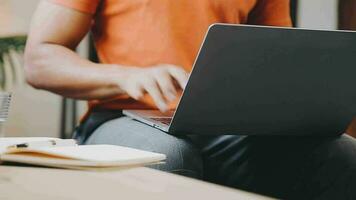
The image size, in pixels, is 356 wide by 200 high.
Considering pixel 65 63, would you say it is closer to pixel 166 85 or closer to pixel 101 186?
pixel 166 85

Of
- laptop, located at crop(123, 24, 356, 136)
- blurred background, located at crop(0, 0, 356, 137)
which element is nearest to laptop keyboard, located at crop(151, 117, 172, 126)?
laptop, located at crop(123, 24, 356, 136)

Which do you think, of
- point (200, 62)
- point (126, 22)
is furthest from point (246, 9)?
point (200, 62)

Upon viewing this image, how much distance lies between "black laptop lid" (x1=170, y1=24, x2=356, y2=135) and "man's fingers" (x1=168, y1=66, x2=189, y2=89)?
0.07m

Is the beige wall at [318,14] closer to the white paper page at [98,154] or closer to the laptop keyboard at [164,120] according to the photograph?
the laptop keyboard at [164,120]

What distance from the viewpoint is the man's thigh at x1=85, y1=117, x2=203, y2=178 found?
833mm

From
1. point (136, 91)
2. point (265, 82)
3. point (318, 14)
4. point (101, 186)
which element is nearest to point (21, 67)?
point (318, 14)

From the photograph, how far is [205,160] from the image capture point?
41.3 inches

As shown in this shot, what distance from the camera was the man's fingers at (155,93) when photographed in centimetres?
87

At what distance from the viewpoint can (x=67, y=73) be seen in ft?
3.51

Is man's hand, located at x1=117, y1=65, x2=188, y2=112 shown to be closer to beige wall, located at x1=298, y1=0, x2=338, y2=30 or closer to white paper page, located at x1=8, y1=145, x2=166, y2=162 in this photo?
white paper page, located at x1=8, y1=145, x2=166, y2=162

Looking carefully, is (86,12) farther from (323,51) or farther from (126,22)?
(323,51)

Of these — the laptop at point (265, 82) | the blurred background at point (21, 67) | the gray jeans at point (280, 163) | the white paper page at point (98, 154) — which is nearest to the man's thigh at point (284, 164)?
the gray jeans at point (280, 163)

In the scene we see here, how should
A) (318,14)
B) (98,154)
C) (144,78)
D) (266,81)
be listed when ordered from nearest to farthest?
(98,154), (266,81), (144,78), (318,14)

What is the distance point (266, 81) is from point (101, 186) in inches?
13.9
